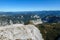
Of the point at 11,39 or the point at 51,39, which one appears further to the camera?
the point at 51,39

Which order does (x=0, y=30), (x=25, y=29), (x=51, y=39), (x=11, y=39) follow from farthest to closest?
(x=51, y=39), (x=25, y=29), (x=0, y=30), (x=11, y=39)

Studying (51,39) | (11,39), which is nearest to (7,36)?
(11,39)

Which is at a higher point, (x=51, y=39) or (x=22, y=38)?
(x=22, y=38)

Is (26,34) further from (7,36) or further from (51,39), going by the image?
(51,39)

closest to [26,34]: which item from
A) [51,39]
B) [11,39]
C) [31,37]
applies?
[31,37]

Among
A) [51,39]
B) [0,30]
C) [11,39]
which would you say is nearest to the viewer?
[11,39]

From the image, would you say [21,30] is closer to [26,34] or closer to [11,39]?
[26,34]

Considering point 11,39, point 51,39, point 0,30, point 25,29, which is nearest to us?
point 11,39

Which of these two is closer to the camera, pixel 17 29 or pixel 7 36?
pixel 7 36

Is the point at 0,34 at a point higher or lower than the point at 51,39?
higher
